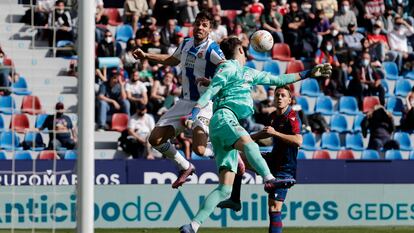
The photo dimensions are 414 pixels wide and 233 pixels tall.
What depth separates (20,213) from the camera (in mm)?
15750

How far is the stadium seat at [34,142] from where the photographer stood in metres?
16.6

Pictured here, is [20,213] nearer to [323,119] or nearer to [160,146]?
[160,146]

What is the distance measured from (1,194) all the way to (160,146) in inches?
143

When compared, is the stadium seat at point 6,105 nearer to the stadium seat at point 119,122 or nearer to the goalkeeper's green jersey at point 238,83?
the stadium seat at point 119,122

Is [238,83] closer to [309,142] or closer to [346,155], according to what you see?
[309,142]

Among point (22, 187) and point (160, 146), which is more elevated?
point (160, 146)

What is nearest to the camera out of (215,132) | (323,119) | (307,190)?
(215,132)

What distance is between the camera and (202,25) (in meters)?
13.0

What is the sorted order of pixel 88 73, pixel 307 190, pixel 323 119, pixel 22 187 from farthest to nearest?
pixel 323 119 → pixel 307 190 → pixel 22 187 → pixel 88 73

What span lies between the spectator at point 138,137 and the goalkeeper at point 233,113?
28.4ft

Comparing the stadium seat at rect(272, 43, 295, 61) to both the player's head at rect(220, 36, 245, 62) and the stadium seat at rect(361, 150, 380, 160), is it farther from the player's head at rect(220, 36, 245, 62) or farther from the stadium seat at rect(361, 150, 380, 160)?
the player's head at rect(220, 36, 245, 62)

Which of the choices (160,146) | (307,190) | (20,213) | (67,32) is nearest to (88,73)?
(160,146)

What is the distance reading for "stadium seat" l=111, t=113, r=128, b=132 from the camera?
869 inches

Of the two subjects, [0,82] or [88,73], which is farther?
[0,82]
